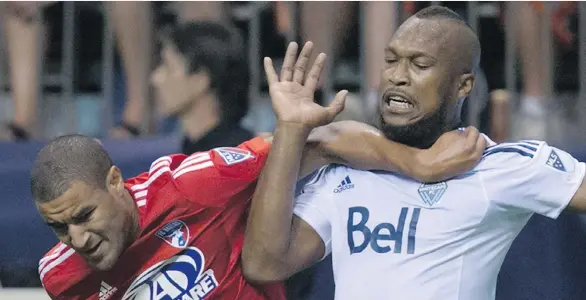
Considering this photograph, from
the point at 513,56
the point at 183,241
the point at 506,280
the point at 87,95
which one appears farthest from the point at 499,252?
the point at 87,95

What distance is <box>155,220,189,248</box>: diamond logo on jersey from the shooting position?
305 cm

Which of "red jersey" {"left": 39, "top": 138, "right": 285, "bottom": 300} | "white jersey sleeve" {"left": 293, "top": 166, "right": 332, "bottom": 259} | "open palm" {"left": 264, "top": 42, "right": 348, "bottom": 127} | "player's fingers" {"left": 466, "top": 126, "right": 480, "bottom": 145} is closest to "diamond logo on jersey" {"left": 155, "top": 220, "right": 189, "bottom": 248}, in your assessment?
"red jersey" {"left": 39, "top": 138, "right": 285, "bottom": 300}

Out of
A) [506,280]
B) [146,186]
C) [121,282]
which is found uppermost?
[146,186]

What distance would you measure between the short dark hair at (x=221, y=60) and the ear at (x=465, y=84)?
4.26ft

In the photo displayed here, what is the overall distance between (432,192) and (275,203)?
0.44m

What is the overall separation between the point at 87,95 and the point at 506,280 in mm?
2779

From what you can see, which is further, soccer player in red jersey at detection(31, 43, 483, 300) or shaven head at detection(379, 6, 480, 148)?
shaven head at detection(379, 6, 480, 148)

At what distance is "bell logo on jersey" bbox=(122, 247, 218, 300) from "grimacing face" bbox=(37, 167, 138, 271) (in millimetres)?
128

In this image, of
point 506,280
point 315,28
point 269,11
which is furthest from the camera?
point 269,11

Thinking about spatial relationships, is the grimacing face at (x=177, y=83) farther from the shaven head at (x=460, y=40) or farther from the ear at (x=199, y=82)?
the shaven head at (x=460, y=40)

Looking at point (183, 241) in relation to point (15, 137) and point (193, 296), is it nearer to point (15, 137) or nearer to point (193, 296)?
point (193, 296)

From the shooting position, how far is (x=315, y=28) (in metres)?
5.03

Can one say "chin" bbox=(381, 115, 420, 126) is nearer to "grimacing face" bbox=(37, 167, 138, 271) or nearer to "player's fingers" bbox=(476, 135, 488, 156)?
"player's fingers" bbox=(476, 135, 488, 156)

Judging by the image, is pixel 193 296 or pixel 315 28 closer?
pixel 193 296
